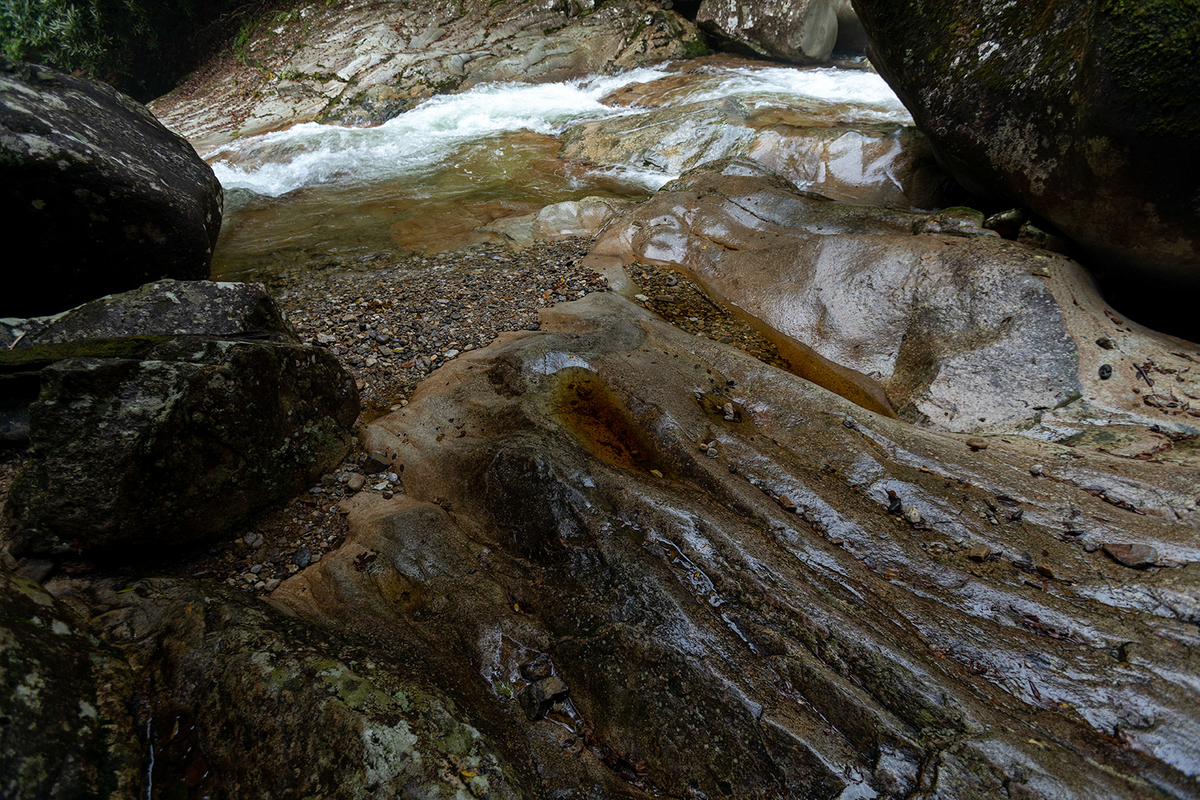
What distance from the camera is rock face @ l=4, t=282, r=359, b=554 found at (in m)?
2.47

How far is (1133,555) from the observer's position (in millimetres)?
2598

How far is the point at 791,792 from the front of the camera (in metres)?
1.92

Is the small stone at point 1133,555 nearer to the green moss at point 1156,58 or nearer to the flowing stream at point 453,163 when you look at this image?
the green moss at point 1156,58

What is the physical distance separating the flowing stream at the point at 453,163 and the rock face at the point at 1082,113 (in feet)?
13.0

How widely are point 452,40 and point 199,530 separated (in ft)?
49.6

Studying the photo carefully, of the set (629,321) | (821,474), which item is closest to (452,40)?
(629,321)

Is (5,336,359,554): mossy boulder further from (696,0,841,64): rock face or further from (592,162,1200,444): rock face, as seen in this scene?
(696,0,841,64): rock face

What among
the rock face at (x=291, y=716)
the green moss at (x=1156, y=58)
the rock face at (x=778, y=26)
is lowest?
the rock face at (x=291, y=716)

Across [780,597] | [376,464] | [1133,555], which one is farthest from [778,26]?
[780,597]

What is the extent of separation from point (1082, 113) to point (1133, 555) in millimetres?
3451

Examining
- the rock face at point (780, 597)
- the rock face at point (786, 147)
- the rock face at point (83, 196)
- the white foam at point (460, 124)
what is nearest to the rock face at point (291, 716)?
the rock face at point (780, 597)

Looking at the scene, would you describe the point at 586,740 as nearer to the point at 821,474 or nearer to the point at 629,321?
the point at 821,474

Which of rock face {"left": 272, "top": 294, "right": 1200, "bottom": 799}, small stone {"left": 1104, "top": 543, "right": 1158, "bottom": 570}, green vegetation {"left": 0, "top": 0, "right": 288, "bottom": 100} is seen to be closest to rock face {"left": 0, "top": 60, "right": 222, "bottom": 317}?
rock face {"left": 272, "top": 294, "right": 1200, "bottom": 799}

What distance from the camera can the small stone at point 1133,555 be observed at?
2.56m
